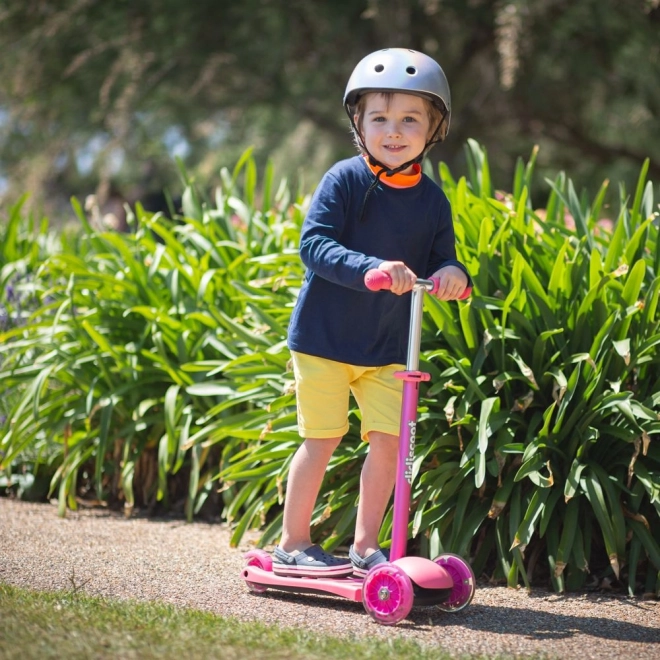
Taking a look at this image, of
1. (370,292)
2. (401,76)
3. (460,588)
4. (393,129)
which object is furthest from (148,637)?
(401,76)

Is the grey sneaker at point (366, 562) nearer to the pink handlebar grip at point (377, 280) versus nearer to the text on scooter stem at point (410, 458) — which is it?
the text on scooter stem at point (410, 458)

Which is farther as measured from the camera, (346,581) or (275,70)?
(275,70)

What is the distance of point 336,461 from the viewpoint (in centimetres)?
378

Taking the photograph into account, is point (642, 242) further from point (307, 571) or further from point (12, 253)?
point (12, 253)

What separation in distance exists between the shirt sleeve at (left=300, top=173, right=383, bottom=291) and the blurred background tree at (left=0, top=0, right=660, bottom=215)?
3890 millimetres

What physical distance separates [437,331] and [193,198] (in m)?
2.00

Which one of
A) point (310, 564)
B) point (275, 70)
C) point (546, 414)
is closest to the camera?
point (310, 564)

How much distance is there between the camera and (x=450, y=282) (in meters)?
3.02

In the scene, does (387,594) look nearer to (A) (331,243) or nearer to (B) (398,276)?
(B) (398,276)

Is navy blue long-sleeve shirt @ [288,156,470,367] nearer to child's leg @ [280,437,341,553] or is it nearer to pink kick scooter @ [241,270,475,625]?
pink kick scooter @ [241,270,475,625]

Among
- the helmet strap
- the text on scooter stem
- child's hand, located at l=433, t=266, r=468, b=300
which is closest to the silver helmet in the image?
the helmet strap

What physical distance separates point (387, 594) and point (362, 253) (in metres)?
0.99

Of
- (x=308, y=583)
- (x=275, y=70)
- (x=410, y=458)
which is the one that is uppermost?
(x=275, y=70)

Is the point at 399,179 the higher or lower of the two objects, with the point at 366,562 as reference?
higher
